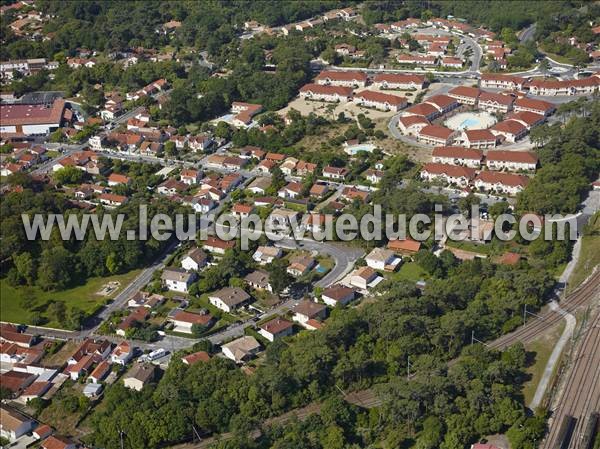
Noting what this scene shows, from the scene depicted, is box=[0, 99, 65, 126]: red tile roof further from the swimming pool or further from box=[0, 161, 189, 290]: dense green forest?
the swimming pool

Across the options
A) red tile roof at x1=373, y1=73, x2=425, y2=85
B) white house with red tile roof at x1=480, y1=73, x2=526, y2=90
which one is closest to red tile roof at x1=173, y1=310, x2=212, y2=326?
red tile roof at x1=373, y1=73, x2=425, y2=85

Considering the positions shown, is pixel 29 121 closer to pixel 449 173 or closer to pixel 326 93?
pixel 326 93

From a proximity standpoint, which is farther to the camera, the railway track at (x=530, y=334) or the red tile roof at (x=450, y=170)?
the red tile roof at (x=450, y=170)

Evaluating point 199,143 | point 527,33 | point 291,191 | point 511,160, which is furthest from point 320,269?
point 527,33

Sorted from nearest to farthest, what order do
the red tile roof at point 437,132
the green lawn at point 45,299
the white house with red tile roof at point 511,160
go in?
the green lawn at point 45,299
the white house with red tile roof at point 511,160
the red tile roof at point 437,132

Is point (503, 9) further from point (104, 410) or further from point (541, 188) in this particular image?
point (104, 410)

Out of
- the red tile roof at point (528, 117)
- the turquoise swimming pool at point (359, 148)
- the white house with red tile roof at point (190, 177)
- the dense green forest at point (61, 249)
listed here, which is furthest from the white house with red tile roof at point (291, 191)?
the red tile roof at point (528, 117)

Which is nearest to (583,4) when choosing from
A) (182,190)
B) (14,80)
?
(182,190)

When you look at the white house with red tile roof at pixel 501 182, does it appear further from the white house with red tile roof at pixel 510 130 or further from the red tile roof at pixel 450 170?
the white house with red tile roof at pixel 510 130
